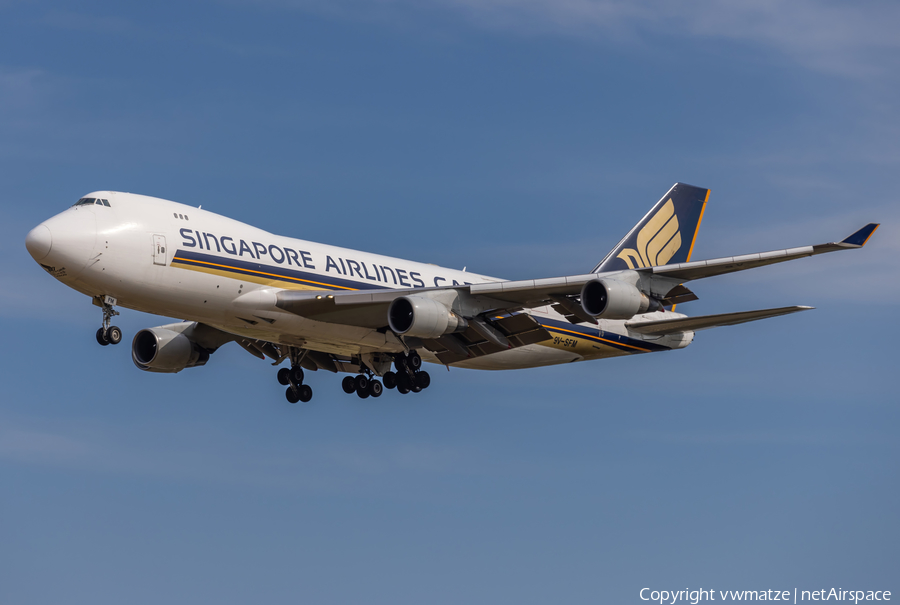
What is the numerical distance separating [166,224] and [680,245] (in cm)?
2379

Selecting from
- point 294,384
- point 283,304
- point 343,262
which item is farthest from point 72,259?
point 294,384

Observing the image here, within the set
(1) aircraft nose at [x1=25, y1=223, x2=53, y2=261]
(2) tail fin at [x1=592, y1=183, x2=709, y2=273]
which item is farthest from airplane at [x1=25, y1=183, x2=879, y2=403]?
(2) tail fin at [x1=592, y1=183, x2=709, y2=273]

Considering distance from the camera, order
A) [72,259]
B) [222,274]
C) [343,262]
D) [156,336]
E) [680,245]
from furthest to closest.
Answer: [680,245]
[156,336]
[343,262]
[222,274]
[72,259]

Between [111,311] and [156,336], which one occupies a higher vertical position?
[156,336]

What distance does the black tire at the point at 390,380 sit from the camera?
39.4m

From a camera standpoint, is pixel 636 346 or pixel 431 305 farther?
pixel 636 346

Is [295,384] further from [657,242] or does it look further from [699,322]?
[657,242]

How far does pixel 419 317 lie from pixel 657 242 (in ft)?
54.5

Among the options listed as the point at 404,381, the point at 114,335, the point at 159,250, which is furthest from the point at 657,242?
the point at 114,335

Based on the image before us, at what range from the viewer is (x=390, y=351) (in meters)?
39.0

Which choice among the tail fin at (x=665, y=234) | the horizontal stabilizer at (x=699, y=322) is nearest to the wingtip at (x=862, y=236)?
the horizontal stabilizer at (x=699, y=322)

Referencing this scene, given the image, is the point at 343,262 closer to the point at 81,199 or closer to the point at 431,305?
the point at 431,305

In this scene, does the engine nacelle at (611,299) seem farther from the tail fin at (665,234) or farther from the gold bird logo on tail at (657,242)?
the gold bird logo on tail at (657,242)

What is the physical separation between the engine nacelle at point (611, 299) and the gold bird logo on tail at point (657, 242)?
12.4m
